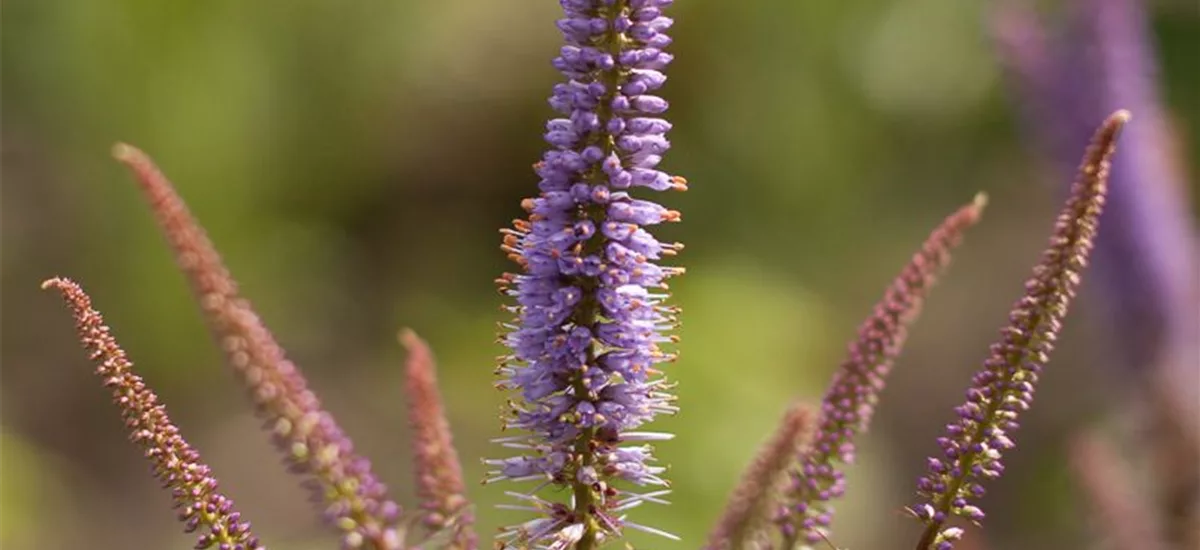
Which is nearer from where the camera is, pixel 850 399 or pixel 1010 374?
pixel 1010 374

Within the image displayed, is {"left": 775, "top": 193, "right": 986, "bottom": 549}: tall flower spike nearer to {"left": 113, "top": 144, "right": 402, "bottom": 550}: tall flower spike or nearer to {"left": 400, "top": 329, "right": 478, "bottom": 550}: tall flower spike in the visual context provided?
{"left": 400, "top": 329, "right": 478, "bottom": 550}: tall flower spike

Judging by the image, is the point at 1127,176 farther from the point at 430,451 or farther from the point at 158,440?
the point at 158,440

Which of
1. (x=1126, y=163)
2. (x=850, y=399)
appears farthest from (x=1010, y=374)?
(x=1126, y=163)

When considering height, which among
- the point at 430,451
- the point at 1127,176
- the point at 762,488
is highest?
the point at 1127,176

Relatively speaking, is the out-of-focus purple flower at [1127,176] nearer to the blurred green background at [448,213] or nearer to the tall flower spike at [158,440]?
the tall flower spike at [158,440]

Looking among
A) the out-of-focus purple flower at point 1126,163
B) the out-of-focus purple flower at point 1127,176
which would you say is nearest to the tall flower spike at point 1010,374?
the out-of-focus purple flower at point 1127,176

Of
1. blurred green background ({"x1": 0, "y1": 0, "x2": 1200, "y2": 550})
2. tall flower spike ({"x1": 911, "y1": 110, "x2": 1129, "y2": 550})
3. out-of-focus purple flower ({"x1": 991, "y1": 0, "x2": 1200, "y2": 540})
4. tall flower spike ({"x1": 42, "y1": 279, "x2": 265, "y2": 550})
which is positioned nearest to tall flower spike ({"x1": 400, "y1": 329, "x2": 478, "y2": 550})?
tall flower spike ({"x1": 42, "y1": 279, "x2": 265, "y2": 550})

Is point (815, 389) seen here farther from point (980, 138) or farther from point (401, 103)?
point (401, 103)
